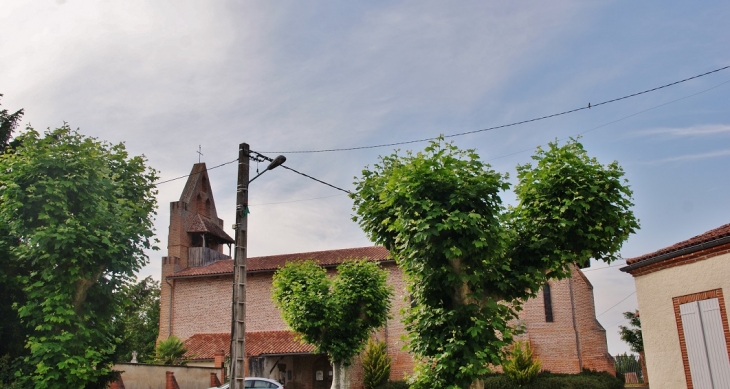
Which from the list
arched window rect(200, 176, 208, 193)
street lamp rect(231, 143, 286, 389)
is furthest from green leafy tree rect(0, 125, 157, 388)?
arched window rect(200, 176, 208, 193)

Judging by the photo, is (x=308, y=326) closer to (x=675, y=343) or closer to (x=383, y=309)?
(x=383, y=309)

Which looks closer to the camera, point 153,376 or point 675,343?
point 675,343

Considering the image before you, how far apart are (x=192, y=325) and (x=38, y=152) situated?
22.5 meters

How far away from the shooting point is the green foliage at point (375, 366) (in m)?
30.7

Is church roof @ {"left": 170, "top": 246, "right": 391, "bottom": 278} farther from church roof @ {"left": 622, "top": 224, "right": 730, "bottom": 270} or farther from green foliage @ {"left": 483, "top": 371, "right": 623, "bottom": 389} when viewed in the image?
church roof @ {"left": 622, "top": 224, "right": 730, "bottom": 270}

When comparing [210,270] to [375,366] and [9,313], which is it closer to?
[375,366]

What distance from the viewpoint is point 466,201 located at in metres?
14.3

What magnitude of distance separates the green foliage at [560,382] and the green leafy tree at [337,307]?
302 inches

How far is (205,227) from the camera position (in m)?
40.2

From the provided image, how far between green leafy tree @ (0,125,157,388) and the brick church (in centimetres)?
1231

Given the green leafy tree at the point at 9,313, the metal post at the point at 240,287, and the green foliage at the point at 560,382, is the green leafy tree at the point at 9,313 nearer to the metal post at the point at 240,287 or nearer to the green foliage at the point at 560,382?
the metal post at the point at 240,287

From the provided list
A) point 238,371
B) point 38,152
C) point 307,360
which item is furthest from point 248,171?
point 307,360

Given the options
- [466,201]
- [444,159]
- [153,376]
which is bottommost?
[153,376]

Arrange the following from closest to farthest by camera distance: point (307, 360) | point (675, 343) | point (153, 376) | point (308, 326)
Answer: point (675, 343) → point (308, 326) → point (153, 376) → point (307, 360)
